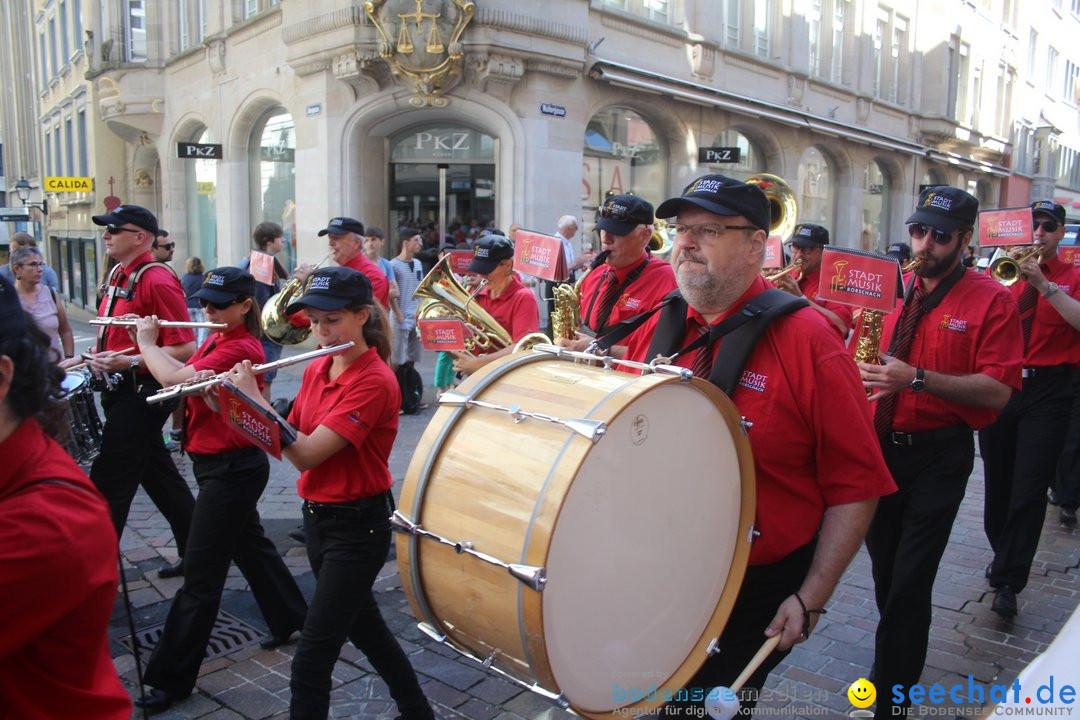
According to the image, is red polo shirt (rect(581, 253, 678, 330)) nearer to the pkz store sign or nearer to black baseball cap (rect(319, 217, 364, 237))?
black baseball cap (rect(319, 217, 364, 237))

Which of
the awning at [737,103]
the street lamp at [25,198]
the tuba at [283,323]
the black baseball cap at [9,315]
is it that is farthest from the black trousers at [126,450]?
the street lamp at [25,198]

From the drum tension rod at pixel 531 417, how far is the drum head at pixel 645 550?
2.2 inches

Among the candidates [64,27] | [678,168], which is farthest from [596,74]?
[64,27]

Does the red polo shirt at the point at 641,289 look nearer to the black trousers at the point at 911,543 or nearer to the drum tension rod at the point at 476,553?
the black trousers at the point at 911,543

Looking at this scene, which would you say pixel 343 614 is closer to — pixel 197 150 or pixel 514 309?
pixel 514 309

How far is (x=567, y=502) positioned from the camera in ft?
6.55

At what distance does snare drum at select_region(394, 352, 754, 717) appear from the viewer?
2.03 metres

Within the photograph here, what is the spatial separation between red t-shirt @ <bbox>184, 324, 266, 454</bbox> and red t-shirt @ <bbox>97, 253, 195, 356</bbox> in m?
0.74

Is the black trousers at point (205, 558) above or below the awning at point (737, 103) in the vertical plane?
below

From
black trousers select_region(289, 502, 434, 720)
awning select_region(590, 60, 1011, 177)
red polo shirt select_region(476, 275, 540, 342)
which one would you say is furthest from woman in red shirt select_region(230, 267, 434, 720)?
awning select_region(590, 60, 1011, 177)

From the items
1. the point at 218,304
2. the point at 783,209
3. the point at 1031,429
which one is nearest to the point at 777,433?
the point at 218,304

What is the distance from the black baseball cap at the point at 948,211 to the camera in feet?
11.6

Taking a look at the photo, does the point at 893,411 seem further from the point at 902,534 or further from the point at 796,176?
the point at 796,176

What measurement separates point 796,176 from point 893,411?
1767 cm
